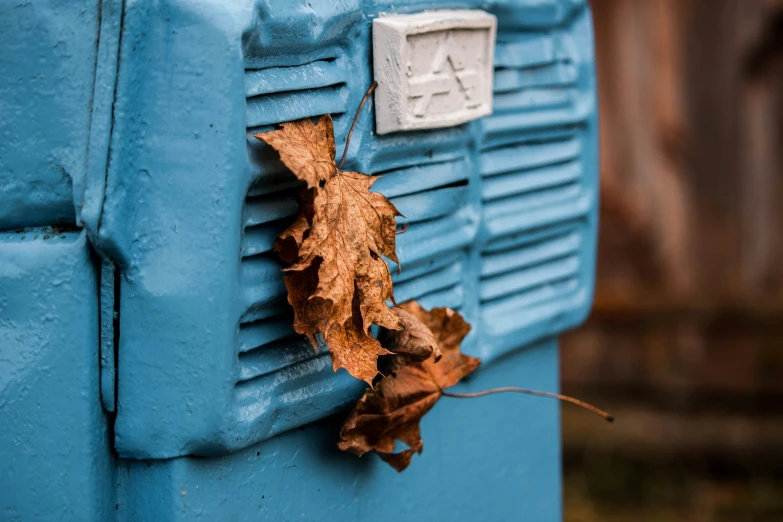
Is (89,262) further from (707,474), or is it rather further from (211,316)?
(707,474)

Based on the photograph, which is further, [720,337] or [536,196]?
[720,337]

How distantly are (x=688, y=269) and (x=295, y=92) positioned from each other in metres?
3.14

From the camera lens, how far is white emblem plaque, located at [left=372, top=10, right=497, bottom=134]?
142 cm

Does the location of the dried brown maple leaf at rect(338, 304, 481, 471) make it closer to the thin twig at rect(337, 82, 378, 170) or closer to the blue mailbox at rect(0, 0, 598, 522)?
the blue mailbox at rect(0, 0, 598, 522)

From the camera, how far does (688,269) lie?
411 cm

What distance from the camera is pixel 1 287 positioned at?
1236mm

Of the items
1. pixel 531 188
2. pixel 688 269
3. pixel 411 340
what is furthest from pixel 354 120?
pixel 688 269

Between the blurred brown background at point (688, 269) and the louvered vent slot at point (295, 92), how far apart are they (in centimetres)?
286

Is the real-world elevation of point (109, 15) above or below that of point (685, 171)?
above

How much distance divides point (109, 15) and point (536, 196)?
0.91 m

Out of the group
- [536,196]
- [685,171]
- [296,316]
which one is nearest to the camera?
[296,316]

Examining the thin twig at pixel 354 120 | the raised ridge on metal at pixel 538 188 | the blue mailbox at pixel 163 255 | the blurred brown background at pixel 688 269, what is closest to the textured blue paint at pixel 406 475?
the blue mailbox at pixel 163 255

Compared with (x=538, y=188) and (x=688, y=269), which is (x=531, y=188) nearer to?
(x=538, y=188)

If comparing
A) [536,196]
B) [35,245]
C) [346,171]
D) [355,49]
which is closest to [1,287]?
[35,245]
